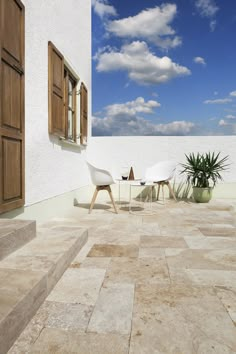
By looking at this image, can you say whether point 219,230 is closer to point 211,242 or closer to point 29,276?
point 211,242

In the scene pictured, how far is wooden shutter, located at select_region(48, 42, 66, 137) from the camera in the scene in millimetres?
3504

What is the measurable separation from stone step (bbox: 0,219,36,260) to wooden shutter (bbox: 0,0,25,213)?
0.30 metres

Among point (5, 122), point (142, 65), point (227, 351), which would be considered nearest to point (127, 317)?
point (227, 351)

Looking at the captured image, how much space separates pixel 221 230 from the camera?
3.20 meters

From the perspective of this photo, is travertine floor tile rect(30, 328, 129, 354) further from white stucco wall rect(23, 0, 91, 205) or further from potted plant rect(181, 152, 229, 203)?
potted plant rect(181, 152, 229, 203)

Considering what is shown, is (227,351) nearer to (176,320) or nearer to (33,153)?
(176,320)

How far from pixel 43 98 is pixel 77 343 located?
286cm

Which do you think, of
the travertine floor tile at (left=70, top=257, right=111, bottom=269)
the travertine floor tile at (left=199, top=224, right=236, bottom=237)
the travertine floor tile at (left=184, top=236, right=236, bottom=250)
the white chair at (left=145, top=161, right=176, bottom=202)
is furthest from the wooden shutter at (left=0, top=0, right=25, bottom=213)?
the white chair at (left=145, top=161, right=176, bottom=202)

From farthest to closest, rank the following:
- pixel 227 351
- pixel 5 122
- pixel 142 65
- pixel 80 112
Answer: pixel 142 65 → pixel 80 112 → pixel 5 122 → pixel 227 351

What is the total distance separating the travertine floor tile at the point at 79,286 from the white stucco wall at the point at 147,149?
4.71 m

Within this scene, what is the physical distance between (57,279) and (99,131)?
5763 millimetres

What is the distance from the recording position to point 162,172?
215 inches

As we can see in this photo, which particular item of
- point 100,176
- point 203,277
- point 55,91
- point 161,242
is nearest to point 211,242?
point 161,242

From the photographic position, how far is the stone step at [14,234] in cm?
174
